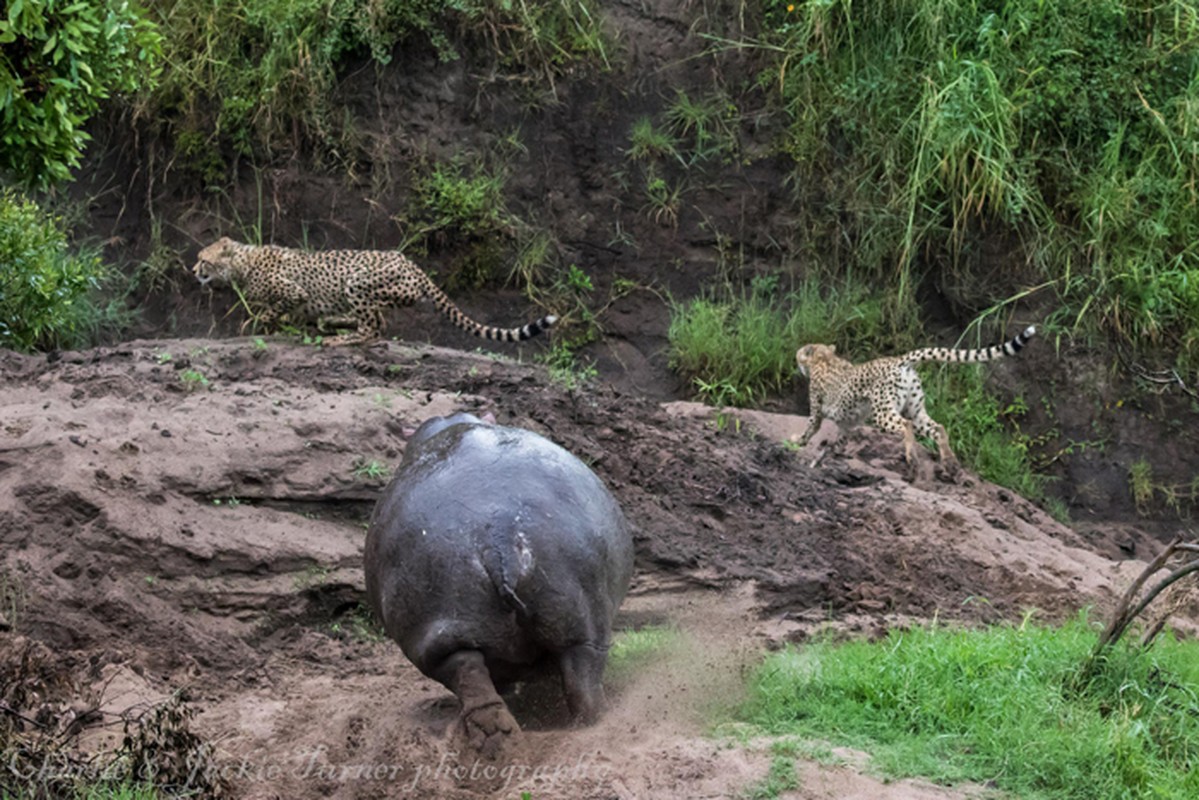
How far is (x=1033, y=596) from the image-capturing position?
359 inches

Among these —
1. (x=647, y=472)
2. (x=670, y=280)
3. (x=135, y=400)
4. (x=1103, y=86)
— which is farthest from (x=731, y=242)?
(x=135, y=400)

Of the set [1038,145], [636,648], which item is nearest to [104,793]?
[636,648]

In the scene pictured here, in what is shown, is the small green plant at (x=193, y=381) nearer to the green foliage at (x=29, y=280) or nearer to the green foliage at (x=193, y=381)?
the green foliage at (x=193, y=381)

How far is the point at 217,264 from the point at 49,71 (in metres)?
4.86

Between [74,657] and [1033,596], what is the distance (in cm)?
567

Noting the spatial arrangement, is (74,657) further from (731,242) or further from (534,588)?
(731,242)

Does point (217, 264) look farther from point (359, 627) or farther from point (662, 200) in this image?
point (359, 627)

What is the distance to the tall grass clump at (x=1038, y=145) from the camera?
13445 mm

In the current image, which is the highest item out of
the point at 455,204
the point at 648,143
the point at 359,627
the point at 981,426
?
the point at 648,143

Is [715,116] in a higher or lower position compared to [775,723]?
higher

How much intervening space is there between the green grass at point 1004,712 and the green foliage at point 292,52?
9.57m

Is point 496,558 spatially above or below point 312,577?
above

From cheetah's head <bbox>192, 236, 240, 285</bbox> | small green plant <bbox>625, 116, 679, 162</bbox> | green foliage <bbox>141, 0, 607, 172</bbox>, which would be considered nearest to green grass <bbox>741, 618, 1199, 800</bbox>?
cheetah's head <bbox>192, 236, 240, 285</bbox>

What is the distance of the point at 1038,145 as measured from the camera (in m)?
13.8
